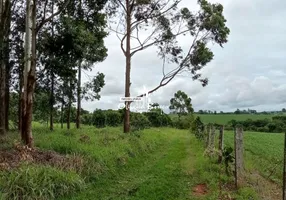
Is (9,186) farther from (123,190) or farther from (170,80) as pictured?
(170,80)

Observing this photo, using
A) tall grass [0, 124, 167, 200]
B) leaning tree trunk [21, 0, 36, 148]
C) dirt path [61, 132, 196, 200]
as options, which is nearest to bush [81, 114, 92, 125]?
tall grass [0, 124, 167, 200]

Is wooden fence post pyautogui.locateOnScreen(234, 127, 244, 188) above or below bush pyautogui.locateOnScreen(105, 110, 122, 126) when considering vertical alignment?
below

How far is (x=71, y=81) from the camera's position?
2072 cm

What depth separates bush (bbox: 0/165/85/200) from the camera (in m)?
6.78

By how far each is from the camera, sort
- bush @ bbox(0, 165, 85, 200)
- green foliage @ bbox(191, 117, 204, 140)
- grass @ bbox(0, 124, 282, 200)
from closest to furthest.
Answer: bush @ bbox(0, 165, 85, 200) → grass @ bbox(0, 124, 282, 200) → green foliage @ bbox(191, 117, 204, 140)

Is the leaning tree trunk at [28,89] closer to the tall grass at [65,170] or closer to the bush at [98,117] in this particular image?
the tall grass at [65,170]

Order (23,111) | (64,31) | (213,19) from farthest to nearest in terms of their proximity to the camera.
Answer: (213,19) → (64,31) → (23,111)

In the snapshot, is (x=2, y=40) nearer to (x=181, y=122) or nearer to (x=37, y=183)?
(x=37, y=183)

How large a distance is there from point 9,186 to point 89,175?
9.72ft

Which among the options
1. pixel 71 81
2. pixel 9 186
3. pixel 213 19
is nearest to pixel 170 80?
pixel 213 19

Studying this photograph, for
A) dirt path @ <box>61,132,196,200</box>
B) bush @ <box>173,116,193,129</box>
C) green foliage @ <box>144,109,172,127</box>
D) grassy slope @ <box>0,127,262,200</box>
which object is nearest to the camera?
dirt path @ <box>61,132,196,200</box>

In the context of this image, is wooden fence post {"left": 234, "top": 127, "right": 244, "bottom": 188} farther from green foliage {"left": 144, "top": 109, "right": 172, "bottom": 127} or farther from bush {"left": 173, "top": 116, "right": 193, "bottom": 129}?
bush {"left": 173, "top": 116, "right": 193, "bottom": 129}

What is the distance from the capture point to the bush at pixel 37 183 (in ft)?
22.2

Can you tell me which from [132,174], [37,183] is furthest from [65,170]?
[132,174]
